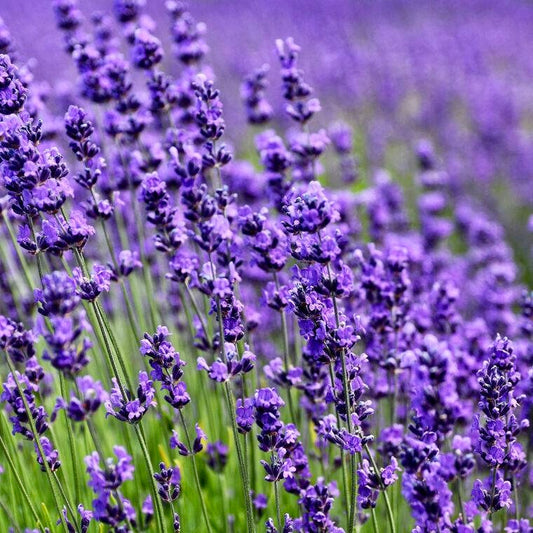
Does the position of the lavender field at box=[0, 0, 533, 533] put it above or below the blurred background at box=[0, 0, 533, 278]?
below

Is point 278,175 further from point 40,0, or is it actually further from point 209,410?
point 40,0

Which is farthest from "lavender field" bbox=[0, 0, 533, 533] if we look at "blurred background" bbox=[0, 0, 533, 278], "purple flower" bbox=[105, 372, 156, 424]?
"blurred background" bbox=[0, 0, 533, 278]

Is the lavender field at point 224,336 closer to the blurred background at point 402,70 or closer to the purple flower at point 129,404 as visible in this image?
the purple flower at point 129,404

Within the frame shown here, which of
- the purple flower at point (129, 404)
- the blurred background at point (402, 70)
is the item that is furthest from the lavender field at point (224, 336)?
the blurred background at point (402, 70)

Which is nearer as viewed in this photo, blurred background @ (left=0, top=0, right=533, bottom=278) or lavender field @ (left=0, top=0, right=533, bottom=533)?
lavender field @ (left=0, top=0, right=533, bottom=533)

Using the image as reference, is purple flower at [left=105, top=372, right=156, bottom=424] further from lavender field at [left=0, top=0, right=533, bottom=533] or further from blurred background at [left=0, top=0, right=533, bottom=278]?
blurred background at [left=0, top=0, right=533, bottom=278]

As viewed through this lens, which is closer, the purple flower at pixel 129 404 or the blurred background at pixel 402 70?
the purple flower at pixel 129 404
